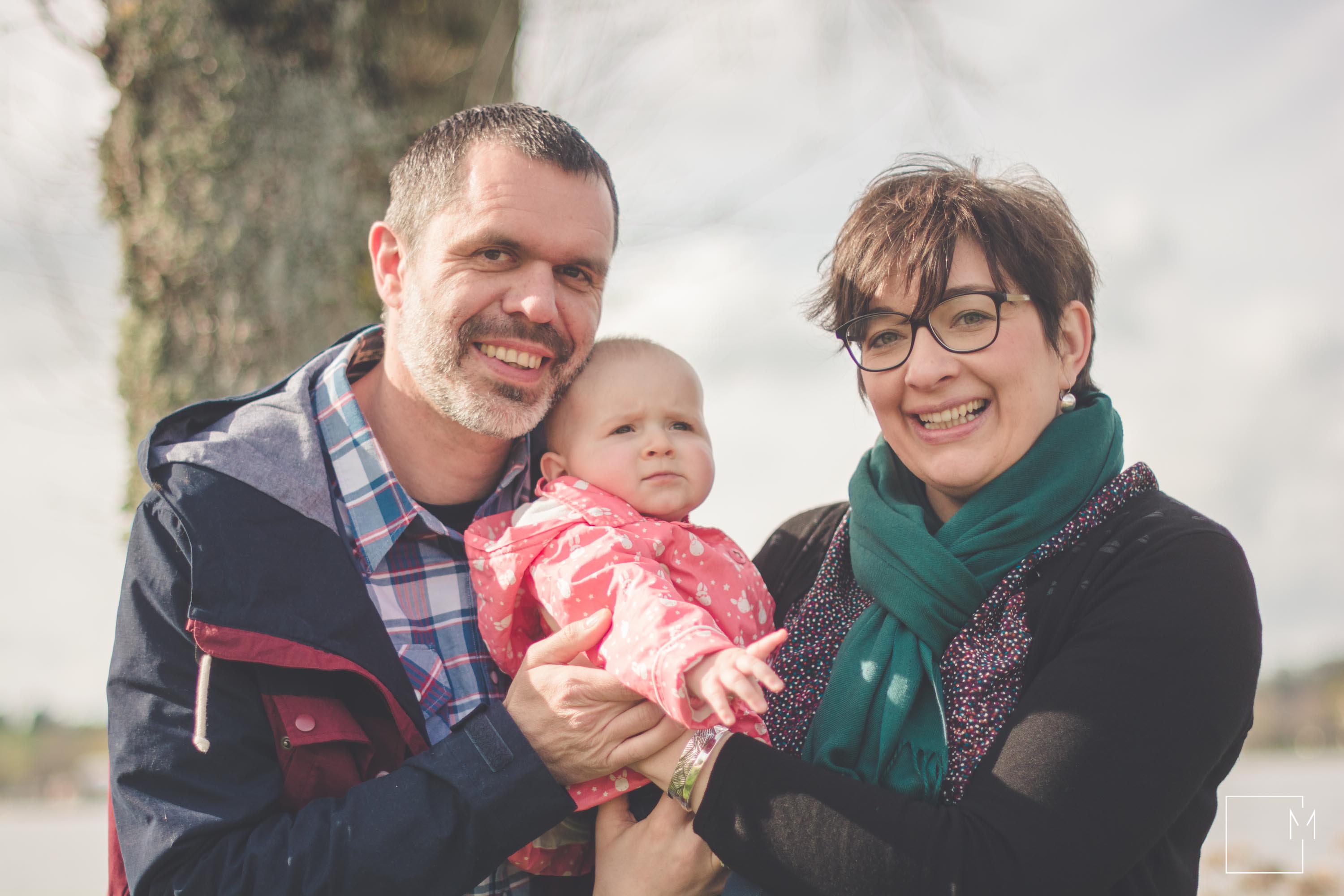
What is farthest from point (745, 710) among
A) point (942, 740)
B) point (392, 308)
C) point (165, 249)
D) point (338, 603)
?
point (165, 249)

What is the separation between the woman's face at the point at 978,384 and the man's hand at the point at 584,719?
806mm

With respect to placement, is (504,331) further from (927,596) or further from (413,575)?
(927,596)

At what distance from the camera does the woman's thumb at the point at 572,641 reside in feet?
6.06

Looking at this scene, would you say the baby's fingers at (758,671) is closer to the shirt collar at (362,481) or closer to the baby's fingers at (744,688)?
the baby's fingers at (744,688)

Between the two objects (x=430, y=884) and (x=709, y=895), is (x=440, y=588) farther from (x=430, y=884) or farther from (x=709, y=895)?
(x=709, y=895)

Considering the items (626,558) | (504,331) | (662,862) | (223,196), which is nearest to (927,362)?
(626,558)

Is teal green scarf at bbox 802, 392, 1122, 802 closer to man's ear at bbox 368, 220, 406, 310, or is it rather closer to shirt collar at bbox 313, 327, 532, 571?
shirt collar at bbox 313, 327, 532, 571

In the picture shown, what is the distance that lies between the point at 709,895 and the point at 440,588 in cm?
87

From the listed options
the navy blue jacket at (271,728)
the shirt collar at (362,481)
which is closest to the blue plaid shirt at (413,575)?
the shirt collar at (362,481)

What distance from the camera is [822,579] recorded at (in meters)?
2.22

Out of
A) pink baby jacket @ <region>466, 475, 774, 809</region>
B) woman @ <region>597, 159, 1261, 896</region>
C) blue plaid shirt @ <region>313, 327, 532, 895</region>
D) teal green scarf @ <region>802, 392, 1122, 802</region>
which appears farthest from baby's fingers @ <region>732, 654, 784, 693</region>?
blue plaid shirt @ <region>313, 327, 532, 895</region>

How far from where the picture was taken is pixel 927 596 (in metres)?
1.93

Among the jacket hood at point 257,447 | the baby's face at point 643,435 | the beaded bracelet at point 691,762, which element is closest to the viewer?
the beaded bracelet at point 691,762

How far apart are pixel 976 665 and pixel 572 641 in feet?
2.59
